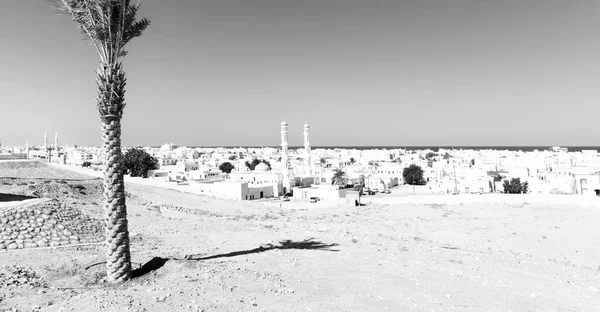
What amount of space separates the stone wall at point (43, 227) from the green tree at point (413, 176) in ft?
211

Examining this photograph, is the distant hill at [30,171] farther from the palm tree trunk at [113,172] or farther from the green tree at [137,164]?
the palm tree trunk at [113,172]

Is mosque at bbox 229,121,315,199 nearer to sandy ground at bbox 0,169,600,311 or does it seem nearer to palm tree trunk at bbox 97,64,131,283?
sandy ground at bbox 0,169,600,311

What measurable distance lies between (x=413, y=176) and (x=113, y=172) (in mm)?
67913

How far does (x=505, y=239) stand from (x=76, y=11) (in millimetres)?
20268

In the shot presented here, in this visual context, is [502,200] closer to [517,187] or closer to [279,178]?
[517,187]

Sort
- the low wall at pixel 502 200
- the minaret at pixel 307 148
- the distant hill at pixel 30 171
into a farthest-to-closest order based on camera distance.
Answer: the minaret at pixel 307 148
the distant hill at pixel 30 171
the low wall at pixel 502 200

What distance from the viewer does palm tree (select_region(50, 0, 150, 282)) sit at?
8.12 m

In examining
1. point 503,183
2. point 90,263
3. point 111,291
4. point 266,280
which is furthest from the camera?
point 503,183

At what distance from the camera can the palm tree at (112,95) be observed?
812cm

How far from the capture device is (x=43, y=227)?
472 inches

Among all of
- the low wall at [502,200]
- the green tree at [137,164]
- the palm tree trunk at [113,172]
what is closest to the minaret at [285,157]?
the low wall at [502,200]

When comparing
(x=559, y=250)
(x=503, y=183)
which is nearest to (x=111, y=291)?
(x=559, y=250)

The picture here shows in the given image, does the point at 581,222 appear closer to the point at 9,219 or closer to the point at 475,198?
the point at 475,198

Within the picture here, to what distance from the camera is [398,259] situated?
10695mm
